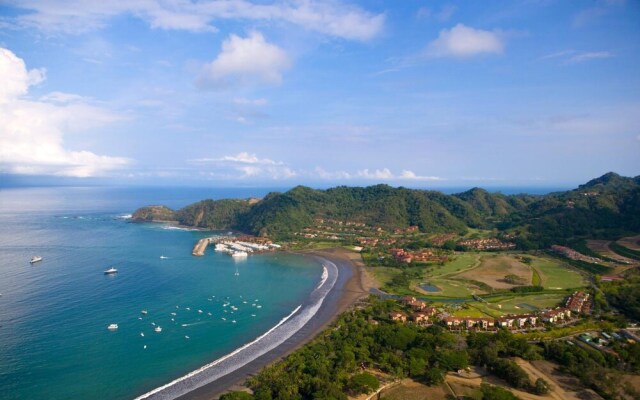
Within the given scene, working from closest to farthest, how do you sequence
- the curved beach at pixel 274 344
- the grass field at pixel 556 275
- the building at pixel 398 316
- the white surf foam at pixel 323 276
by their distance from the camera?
the curved beach at pixel 274 344 → the building at pixel 398 316 → the grass field at pixel 556 275 → the white surf foam at pixel 323 276

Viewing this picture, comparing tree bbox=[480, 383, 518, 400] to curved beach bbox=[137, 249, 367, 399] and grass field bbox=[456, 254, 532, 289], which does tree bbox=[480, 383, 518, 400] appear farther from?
grass field bbox=[456, 254, 532, 289]

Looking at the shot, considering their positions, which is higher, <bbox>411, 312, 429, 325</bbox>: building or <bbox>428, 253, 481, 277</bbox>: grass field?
<bbox>428, 253, 481, 277</bbox>: grass field

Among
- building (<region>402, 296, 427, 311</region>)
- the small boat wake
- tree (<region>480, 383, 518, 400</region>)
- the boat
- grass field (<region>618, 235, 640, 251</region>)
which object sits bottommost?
the small boat wake

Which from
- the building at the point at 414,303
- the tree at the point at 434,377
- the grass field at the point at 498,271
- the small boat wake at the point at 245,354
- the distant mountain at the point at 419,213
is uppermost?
the distant mountain at the point at 419,213

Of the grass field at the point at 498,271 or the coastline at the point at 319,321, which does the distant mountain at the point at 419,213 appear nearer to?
the grass field at the point at 498,271

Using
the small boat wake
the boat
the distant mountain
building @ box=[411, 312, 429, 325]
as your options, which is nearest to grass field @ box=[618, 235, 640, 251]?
the distant mountain

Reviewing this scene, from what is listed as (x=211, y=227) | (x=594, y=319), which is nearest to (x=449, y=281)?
(x=594, y=319)

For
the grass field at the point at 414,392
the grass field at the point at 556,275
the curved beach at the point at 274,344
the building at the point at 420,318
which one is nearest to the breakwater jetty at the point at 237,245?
the curved beach at the point at 274,344
